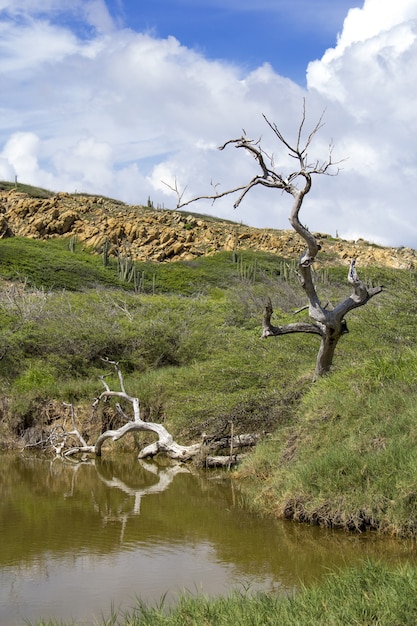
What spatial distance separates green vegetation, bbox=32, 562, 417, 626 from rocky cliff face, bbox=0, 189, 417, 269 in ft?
194

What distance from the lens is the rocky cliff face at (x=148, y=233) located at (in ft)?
231

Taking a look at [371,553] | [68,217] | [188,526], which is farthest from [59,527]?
[68,217]

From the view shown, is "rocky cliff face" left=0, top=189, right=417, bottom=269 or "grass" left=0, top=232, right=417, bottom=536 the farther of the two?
"rocky cliff face" left=0, top=189, right=417, bottom=269

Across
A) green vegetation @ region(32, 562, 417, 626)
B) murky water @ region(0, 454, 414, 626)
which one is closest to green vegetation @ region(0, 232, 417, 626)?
green vegetation @ region(32, 562, 417, 626)

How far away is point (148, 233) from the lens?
71875mm

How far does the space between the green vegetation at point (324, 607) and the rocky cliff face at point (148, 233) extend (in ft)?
194

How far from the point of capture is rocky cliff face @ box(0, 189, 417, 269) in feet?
231

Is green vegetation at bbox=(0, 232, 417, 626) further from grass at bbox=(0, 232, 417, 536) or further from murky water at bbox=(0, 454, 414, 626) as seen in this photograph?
murky water at bbox=(0, 454, 414, 626)

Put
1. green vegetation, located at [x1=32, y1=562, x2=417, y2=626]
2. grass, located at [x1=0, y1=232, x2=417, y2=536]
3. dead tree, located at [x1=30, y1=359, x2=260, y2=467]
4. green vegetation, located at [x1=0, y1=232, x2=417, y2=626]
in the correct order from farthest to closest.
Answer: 1. dead tree, located at [x1=30, y1=359, x2=260, y2=467]
2. grass, located at [x1=0, y1=232, x2=417, y2=536]
3. green vegetation, located at [x1=0, y1=232, x2=417, y2=626]
4. green vegetation, located at [x1=32, y1=562, x2=417, y2=626]

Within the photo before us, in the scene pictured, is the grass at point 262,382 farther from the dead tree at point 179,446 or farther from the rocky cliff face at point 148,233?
the rocky cliff face at point 148,233

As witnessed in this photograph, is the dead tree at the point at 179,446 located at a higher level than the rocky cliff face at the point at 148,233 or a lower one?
lower

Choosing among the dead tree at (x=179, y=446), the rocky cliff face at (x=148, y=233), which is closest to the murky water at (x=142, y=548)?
the dead tree at (x=179, y=446)

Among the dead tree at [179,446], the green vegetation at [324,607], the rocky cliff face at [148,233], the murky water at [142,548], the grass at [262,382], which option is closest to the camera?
the green vegetation at [324,607]

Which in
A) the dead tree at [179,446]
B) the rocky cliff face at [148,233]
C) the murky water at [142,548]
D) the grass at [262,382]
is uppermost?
the rocky cliff face at [148,233]
